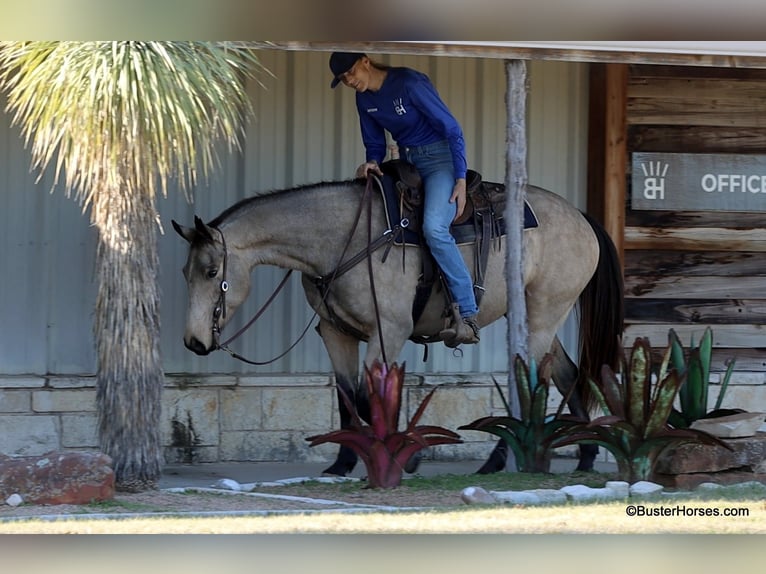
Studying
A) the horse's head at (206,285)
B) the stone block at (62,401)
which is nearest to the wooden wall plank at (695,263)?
the horse's head at (206,285)

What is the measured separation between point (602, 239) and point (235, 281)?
2.51m

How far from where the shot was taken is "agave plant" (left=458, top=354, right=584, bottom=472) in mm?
7617

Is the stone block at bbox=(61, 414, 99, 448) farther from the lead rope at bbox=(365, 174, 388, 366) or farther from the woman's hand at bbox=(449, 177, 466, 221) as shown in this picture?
the woman's hand at bbox=(449, 177, 466, 221)

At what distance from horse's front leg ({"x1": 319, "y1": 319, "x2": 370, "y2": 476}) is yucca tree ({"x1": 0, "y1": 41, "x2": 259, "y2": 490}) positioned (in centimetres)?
121

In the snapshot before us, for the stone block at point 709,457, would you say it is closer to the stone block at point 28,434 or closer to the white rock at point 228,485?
the white rock at point 228,485

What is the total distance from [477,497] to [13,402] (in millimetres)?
3470

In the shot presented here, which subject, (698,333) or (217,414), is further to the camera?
(698,333)

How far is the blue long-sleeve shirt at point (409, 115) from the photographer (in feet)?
24.9

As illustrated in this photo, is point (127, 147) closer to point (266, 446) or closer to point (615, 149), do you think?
point (266, 446)

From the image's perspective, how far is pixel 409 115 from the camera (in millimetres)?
7719

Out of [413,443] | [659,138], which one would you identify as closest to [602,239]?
[659,138]

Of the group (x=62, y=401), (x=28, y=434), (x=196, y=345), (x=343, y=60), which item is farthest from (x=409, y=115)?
(x=28, y=434)

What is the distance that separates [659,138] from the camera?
9.49 m
